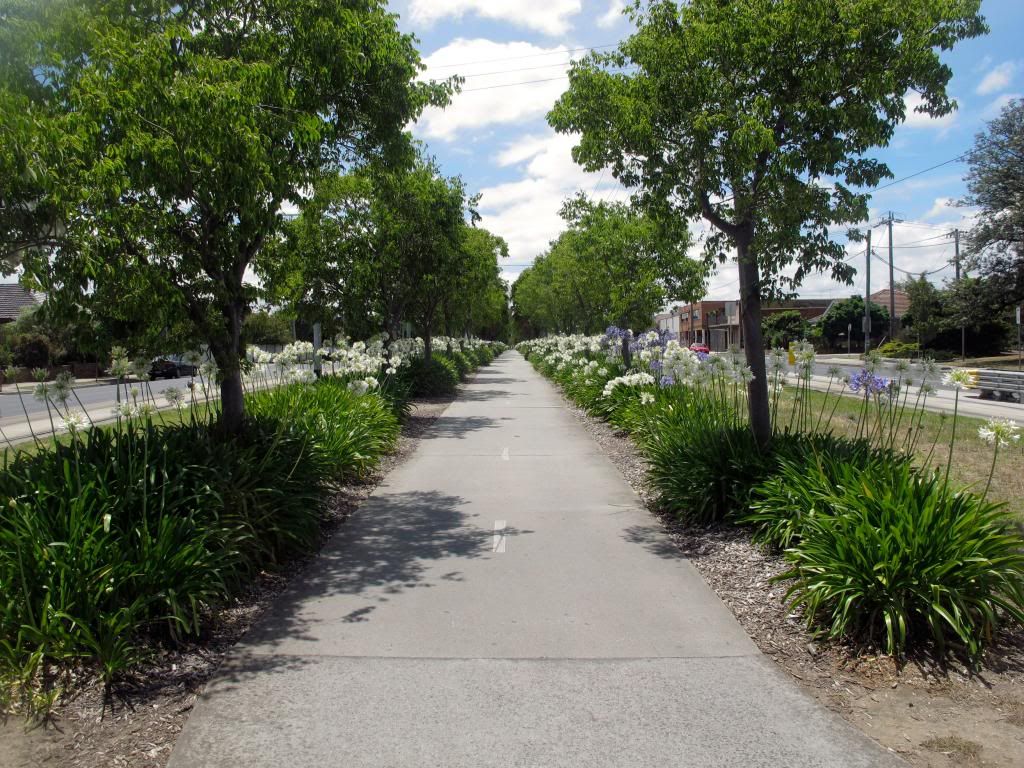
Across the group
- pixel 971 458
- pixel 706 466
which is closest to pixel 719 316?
pixel 971 458

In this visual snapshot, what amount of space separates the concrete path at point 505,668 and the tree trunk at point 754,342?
5.01 feet

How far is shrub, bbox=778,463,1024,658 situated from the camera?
424cm

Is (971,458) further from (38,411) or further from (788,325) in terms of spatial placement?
(788,325)

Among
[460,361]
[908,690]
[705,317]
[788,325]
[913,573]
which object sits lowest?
[908,690]

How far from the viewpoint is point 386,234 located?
18172 mm

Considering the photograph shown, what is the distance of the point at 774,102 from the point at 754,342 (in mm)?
2285

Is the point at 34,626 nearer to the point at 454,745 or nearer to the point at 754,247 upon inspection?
the point at 454,745

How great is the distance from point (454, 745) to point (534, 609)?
69.6 inches

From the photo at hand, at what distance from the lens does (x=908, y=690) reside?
3.94 m

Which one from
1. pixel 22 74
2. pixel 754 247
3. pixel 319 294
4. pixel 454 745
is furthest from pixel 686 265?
pixel 454 745

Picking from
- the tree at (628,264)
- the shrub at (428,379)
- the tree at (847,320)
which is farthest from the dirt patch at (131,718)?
the tree at (847,320)

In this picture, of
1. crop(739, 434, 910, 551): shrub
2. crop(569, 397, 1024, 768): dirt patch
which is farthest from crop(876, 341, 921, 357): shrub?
crop(569, 397, 1024, 768): dirt patch

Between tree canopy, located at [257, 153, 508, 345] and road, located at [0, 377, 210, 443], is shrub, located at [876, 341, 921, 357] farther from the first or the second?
road, located at [0, 377, 210, 443]

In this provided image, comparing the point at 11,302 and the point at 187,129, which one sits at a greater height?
the point at 11,302
